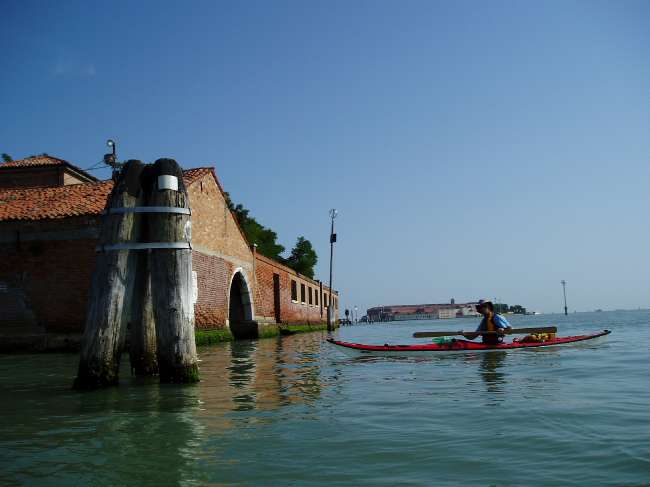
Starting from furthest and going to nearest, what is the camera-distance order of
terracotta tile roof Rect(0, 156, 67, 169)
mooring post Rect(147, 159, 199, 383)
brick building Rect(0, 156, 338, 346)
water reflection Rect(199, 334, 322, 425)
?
terracotta tile roof Rect(0, 156, 67, 169), brick building Rect(0, 156, 338, 346), mooring post Rect(147, 159, 199, 383), water reflection Rect(199, 334, 322, 425)

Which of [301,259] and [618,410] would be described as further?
[301,259]

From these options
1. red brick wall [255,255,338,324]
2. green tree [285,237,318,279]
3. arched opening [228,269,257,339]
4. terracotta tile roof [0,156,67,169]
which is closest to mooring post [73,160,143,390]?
arched opening [228,269,257,339]

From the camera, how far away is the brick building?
16125 mm

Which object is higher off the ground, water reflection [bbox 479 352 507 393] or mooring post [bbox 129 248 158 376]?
mooring post [bbox 129 248 158 376]

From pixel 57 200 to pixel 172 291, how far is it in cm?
1301

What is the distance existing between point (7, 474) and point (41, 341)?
1369cm

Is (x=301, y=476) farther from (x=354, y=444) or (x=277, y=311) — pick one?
(x=277, y=311)

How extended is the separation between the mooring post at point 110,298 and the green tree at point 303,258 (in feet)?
177

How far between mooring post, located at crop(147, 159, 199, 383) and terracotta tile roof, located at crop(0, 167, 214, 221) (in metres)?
9.56

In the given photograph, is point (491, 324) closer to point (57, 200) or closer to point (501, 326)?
point (501, 326)

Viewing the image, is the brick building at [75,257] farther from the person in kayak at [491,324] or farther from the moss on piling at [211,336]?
the person in kayak at [491,324]

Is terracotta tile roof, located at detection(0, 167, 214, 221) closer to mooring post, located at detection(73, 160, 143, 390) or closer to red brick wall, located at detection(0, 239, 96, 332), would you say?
red brick wall, located at detection(0, 239, 96, 332)

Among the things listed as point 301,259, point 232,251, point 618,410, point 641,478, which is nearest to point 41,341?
point 232,251

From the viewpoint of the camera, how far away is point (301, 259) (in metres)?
62.4
